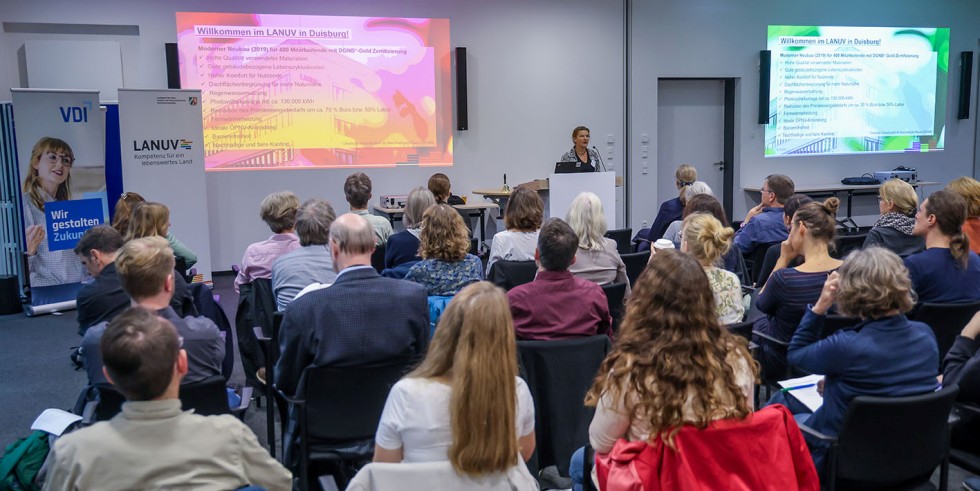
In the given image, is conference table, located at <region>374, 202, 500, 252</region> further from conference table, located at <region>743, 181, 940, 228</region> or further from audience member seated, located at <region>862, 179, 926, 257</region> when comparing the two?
audience member seated, located at <region>862, 179, 926, 257</region>

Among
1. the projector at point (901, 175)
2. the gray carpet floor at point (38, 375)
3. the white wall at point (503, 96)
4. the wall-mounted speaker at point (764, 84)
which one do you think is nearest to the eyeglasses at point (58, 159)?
the gray carpet floor at point (38, 375)

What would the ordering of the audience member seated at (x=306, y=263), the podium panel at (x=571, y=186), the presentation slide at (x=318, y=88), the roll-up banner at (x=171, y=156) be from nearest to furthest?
1. the audience member seated at (x=306, y=263)
2. the roll-up banner at (x=171, y=156)
3. the podium panel at (x=571, y=186)
4. the presentation slide at (x=318, y=88)

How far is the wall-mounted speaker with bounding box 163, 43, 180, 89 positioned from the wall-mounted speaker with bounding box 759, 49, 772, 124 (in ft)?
22.1

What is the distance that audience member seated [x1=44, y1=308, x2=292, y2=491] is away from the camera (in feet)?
5.60

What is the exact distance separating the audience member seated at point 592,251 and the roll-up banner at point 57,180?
4596 millimetres

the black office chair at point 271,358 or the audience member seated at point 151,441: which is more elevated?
the audience member seated at point 151,441

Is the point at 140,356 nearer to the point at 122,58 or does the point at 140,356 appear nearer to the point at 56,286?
the point at 56,286

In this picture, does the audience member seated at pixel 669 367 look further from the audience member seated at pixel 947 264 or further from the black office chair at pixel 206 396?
the audience member seated at pixel 947 264

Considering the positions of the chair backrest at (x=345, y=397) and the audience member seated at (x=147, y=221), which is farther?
the audience member seated at (x=147, y=221)

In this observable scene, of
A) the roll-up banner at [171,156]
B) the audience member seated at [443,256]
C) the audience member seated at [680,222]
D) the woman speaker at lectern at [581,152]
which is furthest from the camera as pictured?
the woman speaker at lectern at [581,152]

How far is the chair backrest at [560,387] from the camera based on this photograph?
2.84 m

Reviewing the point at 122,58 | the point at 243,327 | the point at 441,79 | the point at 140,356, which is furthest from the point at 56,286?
the point at 140,356

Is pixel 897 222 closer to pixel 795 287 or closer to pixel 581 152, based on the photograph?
pixel 795 287

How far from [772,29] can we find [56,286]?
27.6ft
